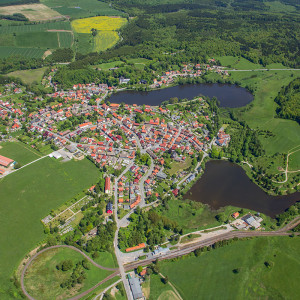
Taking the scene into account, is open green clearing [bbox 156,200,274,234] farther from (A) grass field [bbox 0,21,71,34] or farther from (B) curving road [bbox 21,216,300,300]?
(A) grass field [bbox 0,21,71,34]

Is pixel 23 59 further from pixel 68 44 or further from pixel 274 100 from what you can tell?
pixel 274 100

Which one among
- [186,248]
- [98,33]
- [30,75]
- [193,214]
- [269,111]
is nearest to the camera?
[186,248]

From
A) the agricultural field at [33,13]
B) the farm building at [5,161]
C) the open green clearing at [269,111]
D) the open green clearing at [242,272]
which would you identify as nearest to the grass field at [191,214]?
the open green clearing at [242,272]

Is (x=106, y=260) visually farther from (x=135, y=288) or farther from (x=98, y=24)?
(x=98, y=24)

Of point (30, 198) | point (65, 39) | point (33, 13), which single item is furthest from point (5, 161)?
point (33, 13)

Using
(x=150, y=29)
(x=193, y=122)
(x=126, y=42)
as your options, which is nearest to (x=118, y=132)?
(x=193, y=122)

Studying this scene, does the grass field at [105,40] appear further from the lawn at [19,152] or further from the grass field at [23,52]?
the lawn at [19,152]

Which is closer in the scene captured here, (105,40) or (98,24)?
(105,40)
